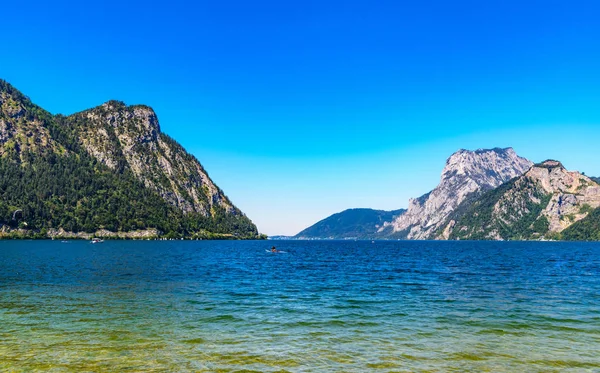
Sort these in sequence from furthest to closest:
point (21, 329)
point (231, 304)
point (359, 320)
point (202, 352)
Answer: point (231, 304) → point (359, 320) → point (21, 329) → point (202, 352)

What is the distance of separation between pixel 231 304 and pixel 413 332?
18.1m

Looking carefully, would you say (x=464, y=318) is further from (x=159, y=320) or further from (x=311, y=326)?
(x=159, y=320)

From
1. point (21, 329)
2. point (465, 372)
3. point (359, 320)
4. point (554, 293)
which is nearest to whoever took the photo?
point (465, 372)

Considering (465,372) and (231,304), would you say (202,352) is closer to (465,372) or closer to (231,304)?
(465,372)

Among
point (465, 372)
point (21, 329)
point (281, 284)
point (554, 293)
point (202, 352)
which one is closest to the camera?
point (465, 372)

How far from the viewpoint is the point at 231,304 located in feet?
129

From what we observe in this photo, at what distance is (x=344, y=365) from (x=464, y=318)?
16.4 meters

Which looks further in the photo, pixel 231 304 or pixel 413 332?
pixel 231 304

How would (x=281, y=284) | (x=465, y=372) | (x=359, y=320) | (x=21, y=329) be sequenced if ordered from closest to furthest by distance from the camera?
(x=465, y=372) → (x=21, y=329) → (x=359, y=320) → (x=281, y=284)

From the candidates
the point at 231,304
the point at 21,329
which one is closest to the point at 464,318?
the point at 231,304

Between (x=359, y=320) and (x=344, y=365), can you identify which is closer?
(x=344, y=365)

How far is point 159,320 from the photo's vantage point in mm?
31234

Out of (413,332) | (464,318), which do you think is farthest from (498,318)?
(413,332)

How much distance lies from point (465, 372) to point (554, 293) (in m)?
35.9
